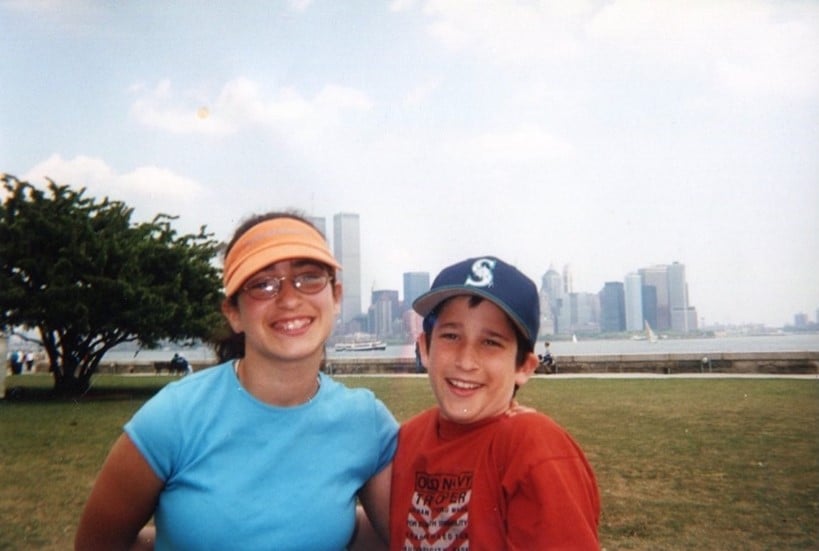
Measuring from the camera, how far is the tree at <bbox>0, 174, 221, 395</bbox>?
58.7 ft

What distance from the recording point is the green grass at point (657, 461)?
546 cm

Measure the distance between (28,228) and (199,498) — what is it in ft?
64.4

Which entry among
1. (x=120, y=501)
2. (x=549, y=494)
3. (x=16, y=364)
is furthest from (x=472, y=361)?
(x=16, y=364)

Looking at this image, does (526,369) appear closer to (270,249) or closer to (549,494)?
(549,494)

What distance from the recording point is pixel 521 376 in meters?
2.20

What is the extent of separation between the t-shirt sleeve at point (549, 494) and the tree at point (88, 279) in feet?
55.2

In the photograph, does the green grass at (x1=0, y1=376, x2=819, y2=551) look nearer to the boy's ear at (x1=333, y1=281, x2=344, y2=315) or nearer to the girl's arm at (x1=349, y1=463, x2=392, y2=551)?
the girl's arm at (x1=349, y1=463, x2=392, y2=551)

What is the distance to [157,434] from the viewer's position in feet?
5.93

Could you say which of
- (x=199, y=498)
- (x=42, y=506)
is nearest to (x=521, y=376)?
(x=199, y=498)

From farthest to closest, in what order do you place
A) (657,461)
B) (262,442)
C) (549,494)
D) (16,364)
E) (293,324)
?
(16,364) → (657,461) → (293,324) → (262,442) → (549,494)

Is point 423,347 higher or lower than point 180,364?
higher

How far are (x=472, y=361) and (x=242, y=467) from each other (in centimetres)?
80

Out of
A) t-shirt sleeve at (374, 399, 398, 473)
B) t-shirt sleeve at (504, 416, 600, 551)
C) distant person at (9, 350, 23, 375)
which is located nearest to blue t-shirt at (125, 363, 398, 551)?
t-shirt sleeve at (374, 399, 398, 473)

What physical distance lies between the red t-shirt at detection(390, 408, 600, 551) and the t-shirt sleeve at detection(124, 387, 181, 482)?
74 cm
